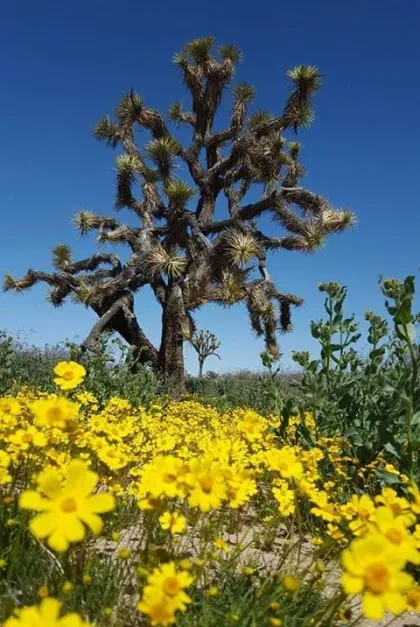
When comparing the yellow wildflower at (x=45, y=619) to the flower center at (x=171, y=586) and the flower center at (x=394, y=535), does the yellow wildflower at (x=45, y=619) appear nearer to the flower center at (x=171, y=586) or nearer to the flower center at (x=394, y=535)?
the flower center at (x=171, y=586)

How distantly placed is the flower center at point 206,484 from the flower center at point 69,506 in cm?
40

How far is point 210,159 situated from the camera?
17.5 meters

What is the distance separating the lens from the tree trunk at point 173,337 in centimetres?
1486

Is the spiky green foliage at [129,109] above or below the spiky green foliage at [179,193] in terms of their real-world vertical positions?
above

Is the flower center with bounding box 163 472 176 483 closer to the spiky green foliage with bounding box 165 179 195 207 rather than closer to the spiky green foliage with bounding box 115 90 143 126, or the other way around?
the spiky green foliage with bounding box 165 179 195 207

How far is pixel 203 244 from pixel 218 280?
3.90ft

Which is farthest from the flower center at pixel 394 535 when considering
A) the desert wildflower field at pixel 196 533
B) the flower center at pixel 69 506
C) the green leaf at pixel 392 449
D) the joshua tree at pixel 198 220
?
the joshua tree at pixel 198 220

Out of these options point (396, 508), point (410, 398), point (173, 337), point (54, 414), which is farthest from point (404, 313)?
point (173, 337)

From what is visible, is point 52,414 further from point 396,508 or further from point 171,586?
point 396,508

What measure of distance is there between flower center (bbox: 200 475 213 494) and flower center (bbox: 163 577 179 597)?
295 mm

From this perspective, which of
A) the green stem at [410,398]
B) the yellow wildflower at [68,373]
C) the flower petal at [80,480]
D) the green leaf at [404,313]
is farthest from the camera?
the green stem at [410,398]

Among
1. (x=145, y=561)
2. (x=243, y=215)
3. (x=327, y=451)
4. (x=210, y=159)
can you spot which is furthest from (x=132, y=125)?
(x=145, y=561)

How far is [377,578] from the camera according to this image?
3.76 ft

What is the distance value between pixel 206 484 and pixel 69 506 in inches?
16.5
